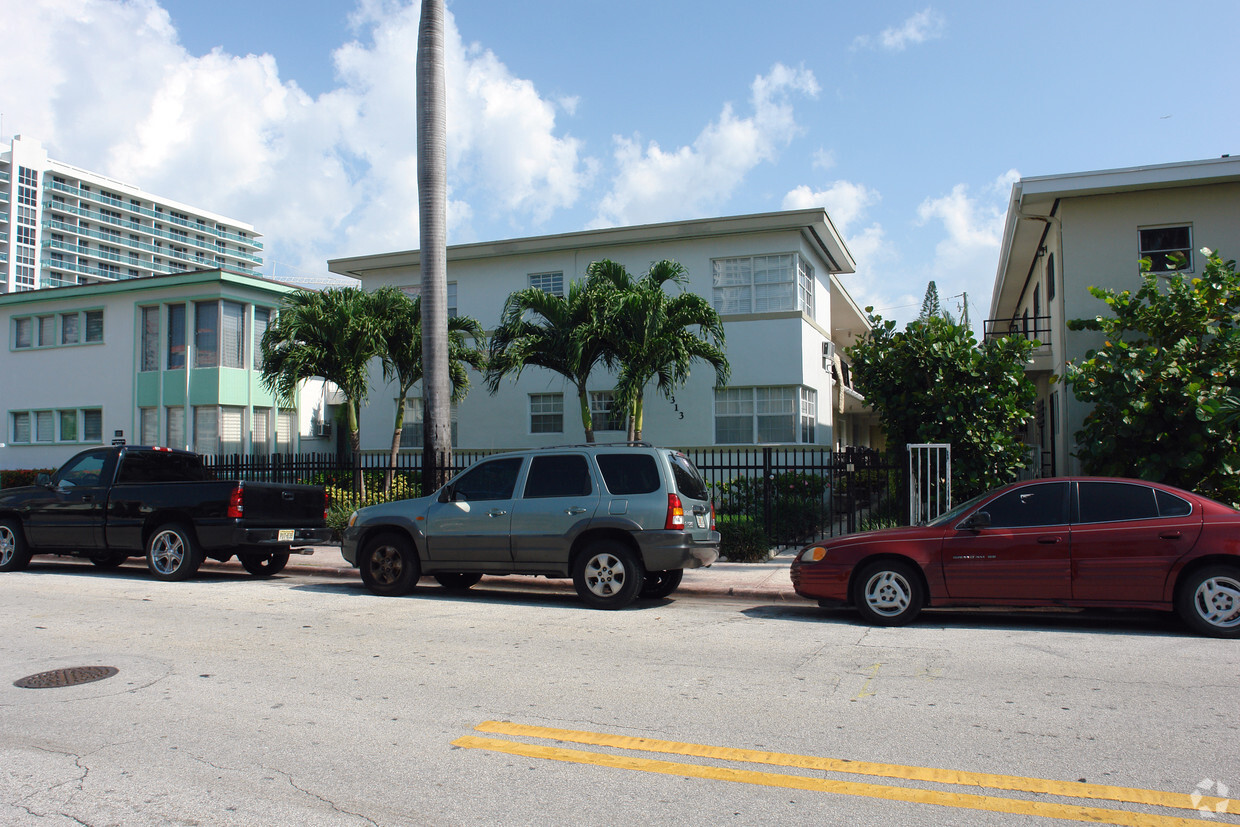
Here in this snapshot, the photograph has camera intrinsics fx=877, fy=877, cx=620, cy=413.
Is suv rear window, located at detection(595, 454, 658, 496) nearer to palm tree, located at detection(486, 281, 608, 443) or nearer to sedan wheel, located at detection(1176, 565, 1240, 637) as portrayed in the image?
sedan wheel, located at detection(1176, 565, 1240, 637)

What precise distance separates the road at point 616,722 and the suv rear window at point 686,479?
172 centimetres

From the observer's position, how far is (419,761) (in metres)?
4.64

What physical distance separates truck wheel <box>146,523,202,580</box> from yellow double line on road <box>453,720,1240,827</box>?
8185 millimetres

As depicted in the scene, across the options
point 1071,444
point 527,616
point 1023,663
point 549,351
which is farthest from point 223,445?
point 1023,663

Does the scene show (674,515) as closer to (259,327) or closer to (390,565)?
(390,565)

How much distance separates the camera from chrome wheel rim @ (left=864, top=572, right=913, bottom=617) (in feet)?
28.2

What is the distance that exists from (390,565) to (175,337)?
18125mm

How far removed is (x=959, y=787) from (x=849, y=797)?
0.57 metres

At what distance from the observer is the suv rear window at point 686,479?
9.98 metres

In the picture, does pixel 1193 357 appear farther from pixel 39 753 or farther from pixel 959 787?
pixel 39 753

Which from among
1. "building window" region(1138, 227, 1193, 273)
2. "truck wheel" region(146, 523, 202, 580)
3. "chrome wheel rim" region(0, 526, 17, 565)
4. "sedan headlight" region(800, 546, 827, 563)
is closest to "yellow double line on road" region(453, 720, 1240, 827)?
"sedan headlight" region(800, 546, 827, 563)

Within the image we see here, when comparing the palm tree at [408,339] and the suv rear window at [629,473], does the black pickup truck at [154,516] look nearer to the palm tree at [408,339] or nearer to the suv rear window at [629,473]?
the suv rear window at [629,473]

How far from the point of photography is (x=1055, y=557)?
8.19 m

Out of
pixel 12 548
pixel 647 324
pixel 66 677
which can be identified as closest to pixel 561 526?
pixel 66 677
